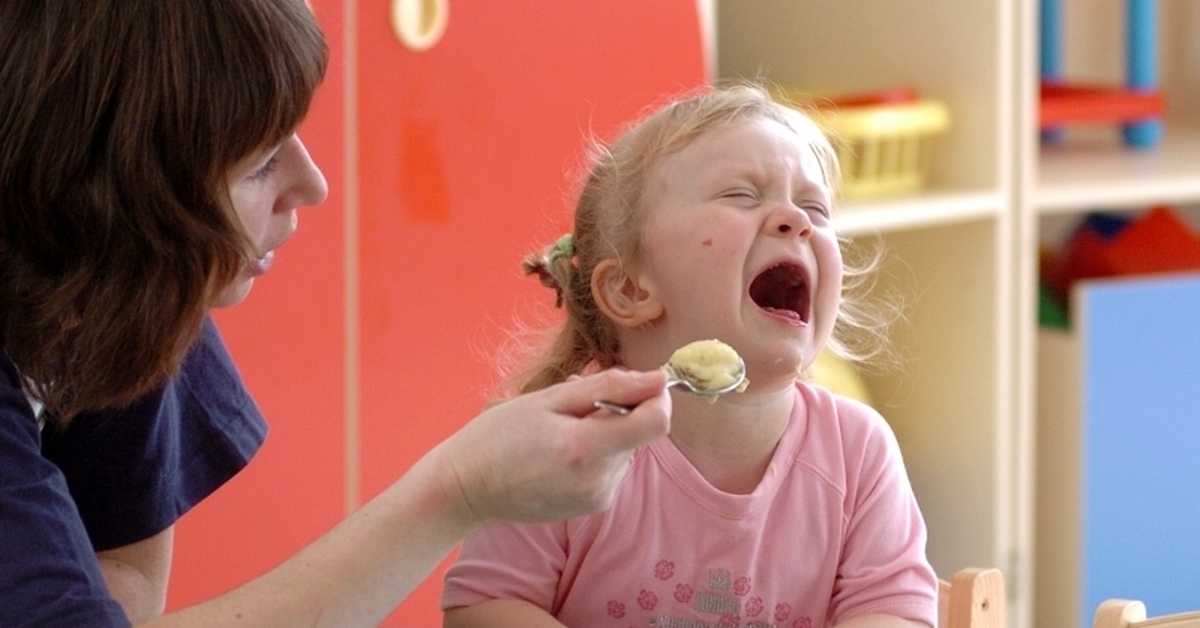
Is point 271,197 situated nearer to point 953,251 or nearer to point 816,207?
point 816,207

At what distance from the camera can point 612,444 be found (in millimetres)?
747

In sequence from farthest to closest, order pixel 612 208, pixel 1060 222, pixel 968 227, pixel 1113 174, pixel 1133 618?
1. pixel 1060 222
2. pixel 1113 174
3. pixel 968 227
4. pixel 612 208
5. pixel 1133 618

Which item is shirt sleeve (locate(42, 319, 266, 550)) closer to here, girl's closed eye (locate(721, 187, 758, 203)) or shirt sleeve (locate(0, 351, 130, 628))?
shirt sleeve (locate(0, 351, 130, 628))

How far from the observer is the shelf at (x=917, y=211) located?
1.78 metres

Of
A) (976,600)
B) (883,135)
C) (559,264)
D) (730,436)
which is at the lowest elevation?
(976,600)

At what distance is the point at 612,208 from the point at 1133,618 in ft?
1.27

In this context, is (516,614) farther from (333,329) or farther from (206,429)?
(333,329)

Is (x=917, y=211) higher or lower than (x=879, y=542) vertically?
higher

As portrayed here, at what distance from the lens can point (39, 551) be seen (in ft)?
2.48

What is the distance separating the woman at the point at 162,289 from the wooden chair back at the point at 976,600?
0.30 meters

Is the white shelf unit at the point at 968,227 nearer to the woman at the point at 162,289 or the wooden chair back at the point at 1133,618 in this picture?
the wooden chair back at the point at 1133,618

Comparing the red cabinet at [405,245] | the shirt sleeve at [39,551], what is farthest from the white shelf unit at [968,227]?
the shirt sleeve at [39,551]

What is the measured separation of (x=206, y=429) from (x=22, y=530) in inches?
12.8

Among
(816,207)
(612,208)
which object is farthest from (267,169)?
(816,207)
